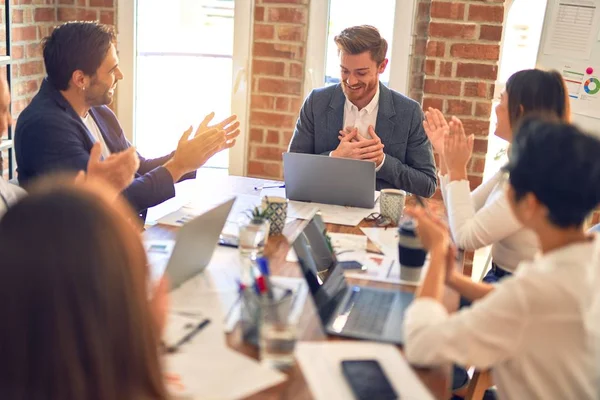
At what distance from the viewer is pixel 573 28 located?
3.17 metres

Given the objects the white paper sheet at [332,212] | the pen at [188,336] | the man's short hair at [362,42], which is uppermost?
the man's short hair at [362,42]

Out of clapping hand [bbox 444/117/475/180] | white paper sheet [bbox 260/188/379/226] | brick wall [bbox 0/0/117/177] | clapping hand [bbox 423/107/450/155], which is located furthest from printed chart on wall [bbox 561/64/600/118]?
brick wall [bbox 0/0/117/177]

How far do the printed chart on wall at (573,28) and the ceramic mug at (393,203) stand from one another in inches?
55.6

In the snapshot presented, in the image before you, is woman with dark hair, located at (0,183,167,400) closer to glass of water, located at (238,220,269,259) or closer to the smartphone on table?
the smartphone on table

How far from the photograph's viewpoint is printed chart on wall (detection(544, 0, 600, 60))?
10.3 feet

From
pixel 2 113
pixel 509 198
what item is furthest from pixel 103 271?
pixel 2 113

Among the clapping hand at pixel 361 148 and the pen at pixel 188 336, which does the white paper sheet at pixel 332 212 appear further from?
the pen at pixel 188 336

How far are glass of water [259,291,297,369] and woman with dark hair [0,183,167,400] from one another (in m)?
0.45

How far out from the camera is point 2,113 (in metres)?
2.03

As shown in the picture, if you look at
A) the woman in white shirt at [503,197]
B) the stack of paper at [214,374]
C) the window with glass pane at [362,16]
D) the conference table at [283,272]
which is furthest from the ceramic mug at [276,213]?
the window with glass pane at [362,16]

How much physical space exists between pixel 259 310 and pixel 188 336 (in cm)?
18

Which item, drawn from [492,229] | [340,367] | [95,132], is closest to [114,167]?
[95,132]

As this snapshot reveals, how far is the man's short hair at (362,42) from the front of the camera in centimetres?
286

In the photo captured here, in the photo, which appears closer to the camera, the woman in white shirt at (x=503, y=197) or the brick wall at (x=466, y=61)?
the woman in white shirt at (x=503, y=197)
